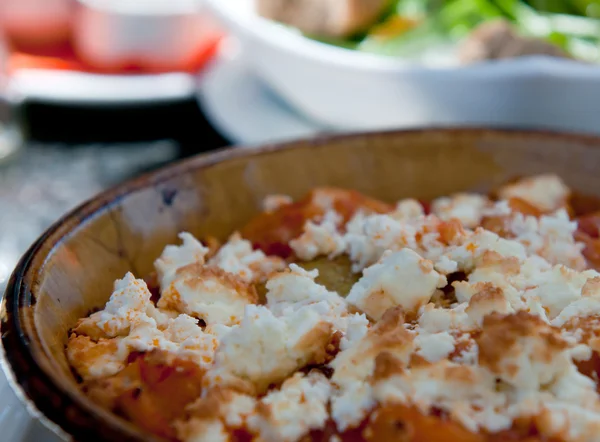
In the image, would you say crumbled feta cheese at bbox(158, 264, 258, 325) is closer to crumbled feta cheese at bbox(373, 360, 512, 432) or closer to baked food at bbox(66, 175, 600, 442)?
baked food at bbox(66, 175, 600, 442)

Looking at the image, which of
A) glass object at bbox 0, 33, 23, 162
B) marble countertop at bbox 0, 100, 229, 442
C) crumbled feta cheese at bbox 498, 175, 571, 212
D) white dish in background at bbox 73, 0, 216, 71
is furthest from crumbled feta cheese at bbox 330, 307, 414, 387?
white dish in background at bbox 73, 0, 216, 71

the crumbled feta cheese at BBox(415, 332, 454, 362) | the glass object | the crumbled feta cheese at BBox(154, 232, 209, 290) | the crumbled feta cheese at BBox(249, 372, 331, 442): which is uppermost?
the crumbled feta cheese at BBox(415, 332, 454, 362)

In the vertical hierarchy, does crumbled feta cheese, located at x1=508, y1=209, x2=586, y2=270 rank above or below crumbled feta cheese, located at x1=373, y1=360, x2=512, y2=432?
below

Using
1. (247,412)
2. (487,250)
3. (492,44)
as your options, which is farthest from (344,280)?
(492,44)

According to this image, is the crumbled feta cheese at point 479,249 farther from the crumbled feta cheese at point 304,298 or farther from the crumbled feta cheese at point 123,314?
the crumbled feta cheese at point 123,314

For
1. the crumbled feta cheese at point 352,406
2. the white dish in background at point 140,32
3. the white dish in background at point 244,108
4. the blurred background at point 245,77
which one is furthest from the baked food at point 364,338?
the white dish in background at point 140,32

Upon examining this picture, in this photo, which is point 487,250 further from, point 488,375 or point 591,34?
point 591,34

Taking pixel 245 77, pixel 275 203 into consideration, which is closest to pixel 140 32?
pixel 245 77
